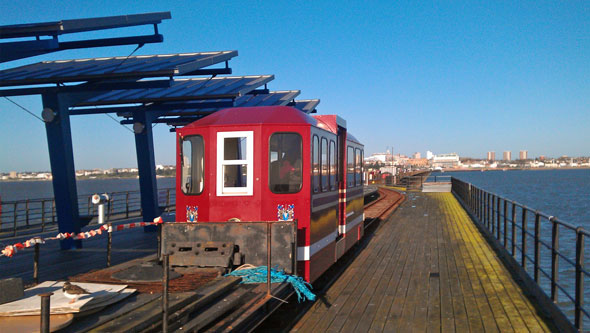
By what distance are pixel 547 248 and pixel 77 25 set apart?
14094 mm

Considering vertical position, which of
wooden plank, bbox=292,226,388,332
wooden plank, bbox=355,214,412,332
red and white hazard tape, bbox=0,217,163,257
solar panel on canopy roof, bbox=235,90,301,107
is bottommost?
wooden plank, bbox=292,226,388,332

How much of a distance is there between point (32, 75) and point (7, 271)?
5181 millimetres

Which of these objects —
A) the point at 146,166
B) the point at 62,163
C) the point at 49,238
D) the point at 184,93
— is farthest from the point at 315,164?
the point at 146,166

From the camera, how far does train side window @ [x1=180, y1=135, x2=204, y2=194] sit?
8781 mm

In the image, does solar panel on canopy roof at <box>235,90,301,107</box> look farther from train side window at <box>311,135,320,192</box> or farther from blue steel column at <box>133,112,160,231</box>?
train side window at <box>311,135,320,192</box>

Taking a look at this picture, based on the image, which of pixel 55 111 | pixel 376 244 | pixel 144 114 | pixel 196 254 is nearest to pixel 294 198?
pixel 196 254

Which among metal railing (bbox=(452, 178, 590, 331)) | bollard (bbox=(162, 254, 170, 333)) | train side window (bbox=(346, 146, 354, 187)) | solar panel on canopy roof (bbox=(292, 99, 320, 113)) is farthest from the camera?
solar panel on canopy roof (bbox=(292, 99, 320, 113))

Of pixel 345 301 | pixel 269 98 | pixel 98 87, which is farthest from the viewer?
pixel 269 98

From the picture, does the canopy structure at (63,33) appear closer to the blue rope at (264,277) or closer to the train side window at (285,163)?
the train side window at (285,163)

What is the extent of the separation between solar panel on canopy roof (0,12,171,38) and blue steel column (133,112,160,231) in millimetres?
4551

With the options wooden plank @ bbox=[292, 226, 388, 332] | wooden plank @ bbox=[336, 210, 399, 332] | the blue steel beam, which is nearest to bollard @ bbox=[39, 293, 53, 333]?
wooden plank @ bbox=[292, 226, 388, 332]

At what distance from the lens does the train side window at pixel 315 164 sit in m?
8.76

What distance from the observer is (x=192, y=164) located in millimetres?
8906

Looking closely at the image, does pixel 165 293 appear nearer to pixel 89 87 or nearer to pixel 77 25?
pixel 77 25
